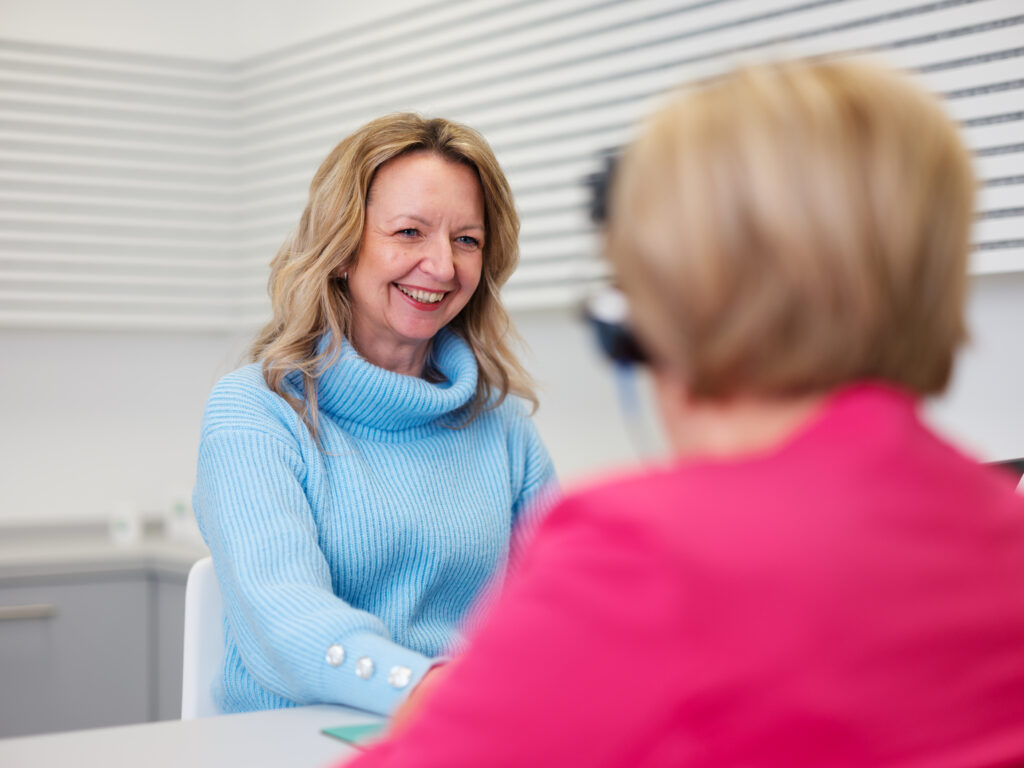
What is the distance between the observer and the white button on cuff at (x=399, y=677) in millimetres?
1296

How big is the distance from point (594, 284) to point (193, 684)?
1.30 m

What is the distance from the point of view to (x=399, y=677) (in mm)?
1301

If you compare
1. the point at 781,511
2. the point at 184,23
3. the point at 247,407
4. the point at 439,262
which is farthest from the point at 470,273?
the point at 184,23

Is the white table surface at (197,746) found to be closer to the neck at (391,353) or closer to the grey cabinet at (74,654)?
the neck at (391,353)

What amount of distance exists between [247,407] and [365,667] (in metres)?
0.51

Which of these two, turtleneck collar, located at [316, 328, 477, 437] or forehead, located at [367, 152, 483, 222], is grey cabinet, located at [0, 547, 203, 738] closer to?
turtleneck collar, located at [316, 328, 477, 437]

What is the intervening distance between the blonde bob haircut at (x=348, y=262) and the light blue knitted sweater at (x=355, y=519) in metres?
0.04

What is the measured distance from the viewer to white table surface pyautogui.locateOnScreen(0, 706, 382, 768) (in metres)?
1.15

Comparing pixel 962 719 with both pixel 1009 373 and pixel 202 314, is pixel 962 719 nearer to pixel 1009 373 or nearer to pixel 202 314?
pixel 1009 373

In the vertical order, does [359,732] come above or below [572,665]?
below

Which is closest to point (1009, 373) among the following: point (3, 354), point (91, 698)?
point (91, 698)

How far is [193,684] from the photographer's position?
1811 mm

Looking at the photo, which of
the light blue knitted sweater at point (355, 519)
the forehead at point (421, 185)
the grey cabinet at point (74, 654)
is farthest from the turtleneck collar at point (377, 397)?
the grey cabinet at point (74, 654)

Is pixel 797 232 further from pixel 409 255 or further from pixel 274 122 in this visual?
pixel 274 122
